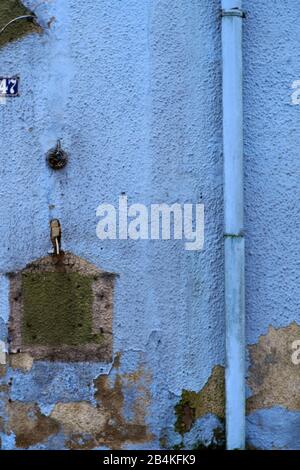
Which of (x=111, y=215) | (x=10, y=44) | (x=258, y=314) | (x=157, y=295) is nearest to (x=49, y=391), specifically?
(x=157, y=295)

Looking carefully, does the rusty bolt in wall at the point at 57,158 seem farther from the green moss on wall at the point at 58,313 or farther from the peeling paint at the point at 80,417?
the peeling paint at the point at 80,417

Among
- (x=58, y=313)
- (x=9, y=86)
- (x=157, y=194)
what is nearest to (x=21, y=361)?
(x=58, y=313)

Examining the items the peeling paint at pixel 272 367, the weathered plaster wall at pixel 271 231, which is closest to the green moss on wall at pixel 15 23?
the weathered plaster wall at pixel 271 231

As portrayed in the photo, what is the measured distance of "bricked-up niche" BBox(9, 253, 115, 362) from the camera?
2564mm

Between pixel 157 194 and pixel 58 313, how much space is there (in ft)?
2.42

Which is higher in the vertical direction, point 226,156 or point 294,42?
point 294,42

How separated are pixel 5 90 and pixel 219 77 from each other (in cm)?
102

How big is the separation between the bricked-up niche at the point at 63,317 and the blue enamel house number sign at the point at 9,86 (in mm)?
882

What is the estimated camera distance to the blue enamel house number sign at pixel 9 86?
2557 millimetres

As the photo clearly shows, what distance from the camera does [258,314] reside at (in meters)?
2.56

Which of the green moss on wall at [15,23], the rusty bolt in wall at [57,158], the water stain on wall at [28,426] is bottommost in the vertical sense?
the water stain on wall at [28,426]

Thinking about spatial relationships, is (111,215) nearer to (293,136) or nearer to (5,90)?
(5,90)

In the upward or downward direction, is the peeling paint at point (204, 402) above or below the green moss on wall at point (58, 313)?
below

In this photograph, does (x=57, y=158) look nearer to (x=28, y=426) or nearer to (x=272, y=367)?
(x=28, y=426)
